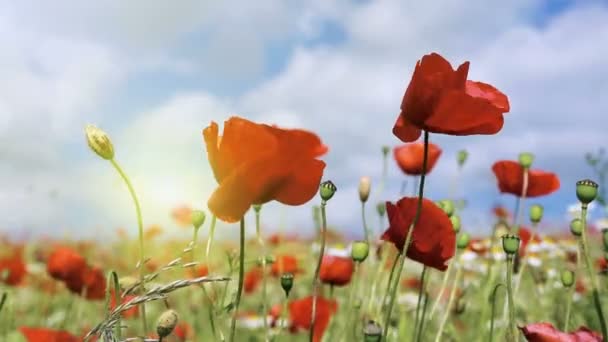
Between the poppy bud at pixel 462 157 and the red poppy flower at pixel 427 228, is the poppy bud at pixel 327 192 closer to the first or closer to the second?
the red poppy flower at pixel 427 228

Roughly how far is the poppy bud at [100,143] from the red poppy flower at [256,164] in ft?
0.60

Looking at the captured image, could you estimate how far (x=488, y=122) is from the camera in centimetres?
111

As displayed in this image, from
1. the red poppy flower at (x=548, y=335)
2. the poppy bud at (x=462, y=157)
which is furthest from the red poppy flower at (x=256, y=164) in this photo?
the poppy bud at (x=462, y=157)

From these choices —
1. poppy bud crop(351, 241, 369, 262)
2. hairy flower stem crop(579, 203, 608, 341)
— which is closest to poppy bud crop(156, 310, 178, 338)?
poppy bud crop(351, 241, 369, 262)

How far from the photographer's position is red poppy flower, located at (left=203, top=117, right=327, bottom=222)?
0.97 metres

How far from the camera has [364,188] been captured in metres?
1.62

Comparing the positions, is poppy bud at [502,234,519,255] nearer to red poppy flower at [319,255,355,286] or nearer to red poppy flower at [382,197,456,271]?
red poppy flower at [382,197,456,271]

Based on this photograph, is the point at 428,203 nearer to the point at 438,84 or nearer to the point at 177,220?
the point at 438,84

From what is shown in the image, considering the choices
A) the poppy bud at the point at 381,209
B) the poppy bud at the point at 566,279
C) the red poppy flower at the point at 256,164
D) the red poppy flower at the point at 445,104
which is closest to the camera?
the red poppy flower at the point at 256,164

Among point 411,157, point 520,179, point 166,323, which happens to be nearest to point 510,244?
point 166,323

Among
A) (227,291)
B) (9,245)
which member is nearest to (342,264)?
(227,291)

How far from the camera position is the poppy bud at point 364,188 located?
1.62 metres

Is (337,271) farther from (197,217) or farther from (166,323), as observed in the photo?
(166,323)

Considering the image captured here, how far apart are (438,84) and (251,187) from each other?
0.32 meters
